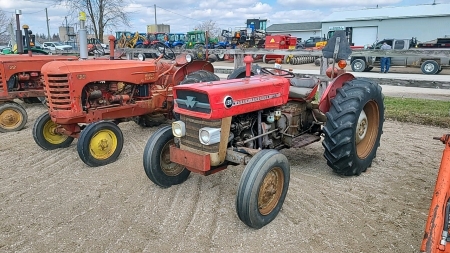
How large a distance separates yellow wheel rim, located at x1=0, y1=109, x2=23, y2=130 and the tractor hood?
2334 millimetres

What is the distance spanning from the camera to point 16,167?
15.5 ft

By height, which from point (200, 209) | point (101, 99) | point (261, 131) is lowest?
point (200, 209)

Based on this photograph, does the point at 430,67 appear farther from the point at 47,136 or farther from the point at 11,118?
the point at 11,118

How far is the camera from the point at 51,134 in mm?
5465

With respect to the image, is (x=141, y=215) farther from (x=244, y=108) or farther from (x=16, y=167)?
(x=16, y=167)

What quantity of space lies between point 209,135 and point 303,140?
168 centimetres

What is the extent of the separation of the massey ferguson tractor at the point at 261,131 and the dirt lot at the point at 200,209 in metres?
0.24

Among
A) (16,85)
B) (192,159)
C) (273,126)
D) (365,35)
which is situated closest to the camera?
(192,159)

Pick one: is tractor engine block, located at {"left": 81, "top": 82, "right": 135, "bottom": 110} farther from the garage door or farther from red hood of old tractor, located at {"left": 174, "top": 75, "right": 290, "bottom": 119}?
the garage door

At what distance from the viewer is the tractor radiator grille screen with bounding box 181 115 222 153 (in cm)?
326

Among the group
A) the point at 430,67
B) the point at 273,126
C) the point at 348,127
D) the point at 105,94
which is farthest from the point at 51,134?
the point at 430,67

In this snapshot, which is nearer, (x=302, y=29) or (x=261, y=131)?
(x=261, y=131)

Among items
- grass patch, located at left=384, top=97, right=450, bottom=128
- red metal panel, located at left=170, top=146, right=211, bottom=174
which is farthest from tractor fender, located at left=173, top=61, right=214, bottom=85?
grass patch, located at left=384, top=97, right=450, bottom=128

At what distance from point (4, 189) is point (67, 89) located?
1.49 metres
